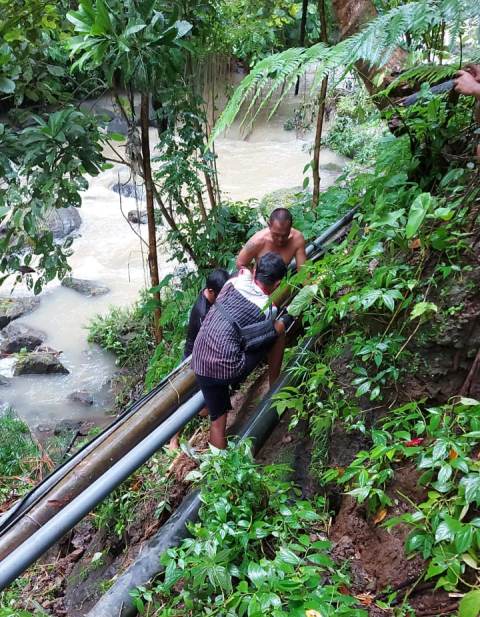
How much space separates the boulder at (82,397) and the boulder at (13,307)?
104 inches

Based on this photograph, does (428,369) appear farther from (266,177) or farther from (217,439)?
(266,177)

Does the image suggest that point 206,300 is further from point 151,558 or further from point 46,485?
point 151,558

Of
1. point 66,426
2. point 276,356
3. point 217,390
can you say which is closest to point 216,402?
point 217,390

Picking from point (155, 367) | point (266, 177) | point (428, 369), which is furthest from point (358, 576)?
point (266, 177)

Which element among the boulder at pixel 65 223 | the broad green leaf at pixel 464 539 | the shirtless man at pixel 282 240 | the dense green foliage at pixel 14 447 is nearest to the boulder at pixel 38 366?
the dense green foliage at pixel 14 447

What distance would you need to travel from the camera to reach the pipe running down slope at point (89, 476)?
6.03 ft

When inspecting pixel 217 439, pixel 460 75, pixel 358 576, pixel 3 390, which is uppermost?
pixel 460 75

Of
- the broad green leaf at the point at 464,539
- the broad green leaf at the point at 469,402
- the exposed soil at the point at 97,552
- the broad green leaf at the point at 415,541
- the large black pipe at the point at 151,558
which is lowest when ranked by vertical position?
the exposed soil at the point at 97,552

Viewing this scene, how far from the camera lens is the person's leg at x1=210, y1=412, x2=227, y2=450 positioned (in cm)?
292

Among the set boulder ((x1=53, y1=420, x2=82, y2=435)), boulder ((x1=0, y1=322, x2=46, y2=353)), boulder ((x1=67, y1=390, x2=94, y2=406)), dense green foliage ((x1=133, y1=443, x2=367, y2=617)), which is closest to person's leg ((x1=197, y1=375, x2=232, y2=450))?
dense green foliage ((x1=133, y1=443, x2=367, y2=617))

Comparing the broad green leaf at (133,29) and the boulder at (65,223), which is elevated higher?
Answer: the broad green leaf at (133,29)

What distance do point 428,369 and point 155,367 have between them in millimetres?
3331

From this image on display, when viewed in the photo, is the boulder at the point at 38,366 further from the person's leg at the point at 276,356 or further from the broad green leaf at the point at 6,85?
the person's leg at the point at 276,356

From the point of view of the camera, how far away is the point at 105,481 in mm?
2004
